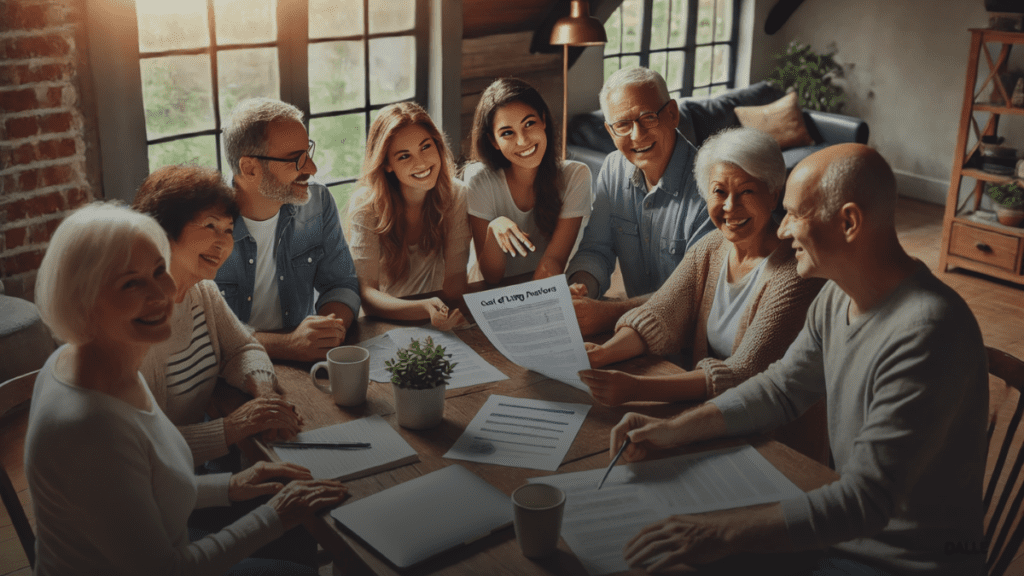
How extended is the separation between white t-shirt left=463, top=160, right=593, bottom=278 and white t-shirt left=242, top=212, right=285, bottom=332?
0.65m

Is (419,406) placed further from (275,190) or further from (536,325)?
(275,190)

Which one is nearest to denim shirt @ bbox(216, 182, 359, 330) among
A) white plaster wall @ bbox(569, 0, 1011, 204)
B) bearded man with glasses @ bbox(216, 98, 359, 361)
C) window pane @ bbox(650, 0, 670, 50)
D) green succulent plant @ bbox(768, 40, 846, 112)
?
bearded man with glasses @ bbox(216, 98, 359, 361)

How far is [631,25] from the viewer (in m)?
5.86

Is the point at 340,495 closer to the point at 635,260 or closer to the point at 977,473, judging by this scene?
the point at 977,473

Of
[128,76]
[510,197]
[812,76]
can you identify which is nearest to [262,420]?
[510,197]

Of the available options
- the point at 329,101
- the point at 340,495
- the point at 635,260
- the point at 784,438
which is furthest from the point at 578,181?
the point at 329,101

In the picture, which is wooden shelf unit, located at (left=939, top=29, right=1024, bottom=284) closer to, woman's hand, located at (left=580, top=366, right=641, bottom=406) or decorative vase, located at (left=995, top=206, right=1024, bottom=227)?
decorative vase, located at (left=995, top=206, right=1024, bottom=227)

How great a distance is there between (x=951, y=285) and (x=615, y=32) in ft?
8.54

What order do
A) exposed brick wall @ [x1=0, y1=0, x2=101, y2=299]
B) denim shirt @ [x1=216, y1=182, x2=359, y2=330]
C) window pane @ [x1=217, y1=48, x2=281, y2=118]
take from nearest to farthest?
denim shirt @ [x1=216, y1=182, x2=359, y2=330] → exposed brick wall @ [x1=0, y1=0, x2=101, y2=299] → window pane @ [x1=217, y1=48, x2=281, y2=118]

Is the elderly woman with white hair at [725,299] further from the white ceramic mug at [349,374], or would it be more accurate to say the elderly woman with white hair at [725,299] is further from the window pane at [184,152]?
the window pane at [184,152]

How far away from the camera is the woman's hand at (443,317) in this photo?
2.15m

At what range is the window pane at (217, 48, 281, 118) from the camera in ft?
12.5

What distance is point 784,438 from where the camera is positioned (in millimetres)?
1945

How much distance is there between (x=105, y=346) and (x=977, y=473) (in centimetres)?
141
